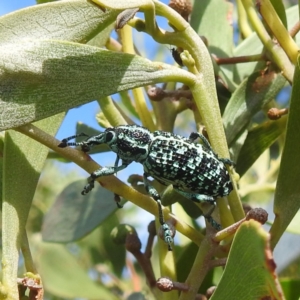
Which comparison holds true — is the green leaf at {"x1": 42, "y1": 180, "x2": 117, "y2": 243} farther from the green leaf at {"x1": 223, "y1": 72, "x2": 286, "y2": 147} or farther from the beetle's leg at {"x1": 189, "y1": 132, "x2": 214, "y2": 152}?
the green leaf at {"x1": 223, "y1": 72, "x2": 286, "y2": 147}

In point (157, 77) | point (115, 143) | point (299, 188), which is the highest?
point (157, 77)

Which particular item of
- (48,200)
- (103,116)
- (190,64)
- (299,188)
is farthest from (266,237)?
(48,200)

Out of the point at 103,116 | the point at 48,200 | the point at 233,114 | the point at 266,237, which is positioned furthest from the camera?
the point at 48,200

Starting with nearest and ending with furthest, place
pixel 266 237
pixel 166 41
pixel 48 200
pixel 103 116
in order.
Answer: pixel 266 237
pixel 166 41
pixel 103 116
pixel 48 200

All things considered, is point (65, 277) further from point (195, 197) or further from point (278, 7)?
point (278, 7)

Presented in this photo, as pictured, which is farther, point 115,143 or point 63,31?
point 115,143

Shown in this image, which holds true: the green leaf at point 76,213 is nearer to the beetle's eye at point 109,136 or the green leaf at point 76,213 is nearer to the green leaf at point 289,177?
the beetle's eye at point 109,136

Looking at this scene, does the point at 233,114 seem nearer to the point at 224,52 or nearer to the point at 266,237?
the point at 224,52
